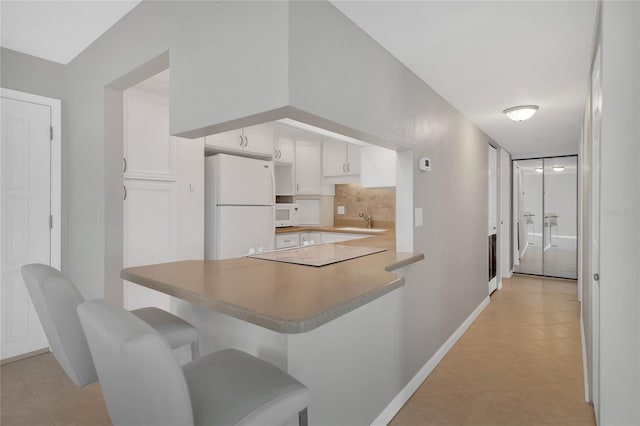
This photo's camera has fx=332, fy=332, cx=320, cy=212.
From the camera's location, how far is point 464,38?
1890mm

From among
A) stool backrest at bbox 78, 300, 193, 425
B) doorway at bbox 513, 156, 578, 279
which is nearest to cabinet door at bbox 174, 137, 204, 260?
stool backrest at bbox 78, 300, 193, 425

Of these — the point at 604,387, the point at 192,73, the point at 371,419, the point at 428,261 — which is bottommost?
the point at 371,419

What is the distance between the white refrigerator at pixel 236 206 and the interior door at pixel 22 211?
1306 millimetres

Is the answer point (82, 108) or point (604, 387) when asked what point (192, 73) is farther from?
point (604, 387)

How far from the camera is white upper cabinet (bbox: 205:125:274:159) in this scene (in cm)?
346

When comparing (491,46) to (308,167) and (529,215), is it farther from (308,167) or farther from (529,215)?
(529,215)

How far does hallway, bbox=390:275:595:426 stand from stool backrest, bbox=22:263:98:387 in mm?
1662

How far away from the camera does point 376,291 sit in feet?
4.36

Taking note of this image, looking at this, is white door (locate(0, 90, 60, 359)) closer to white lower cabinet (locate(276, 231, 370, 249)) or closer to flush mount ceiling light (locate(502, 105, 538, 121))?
white lower cabinet (locate(276, 231, 370, 249))

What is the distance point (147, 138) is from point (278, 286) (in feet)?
6.97

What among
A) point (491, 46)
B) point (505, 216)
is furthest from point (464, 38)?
point (505, 216)

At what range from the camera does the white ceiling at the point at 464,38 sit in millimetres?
1645

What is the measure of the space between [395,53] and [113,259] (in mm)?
2320

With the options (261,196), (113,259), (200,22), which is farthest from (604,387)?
(261,196)
